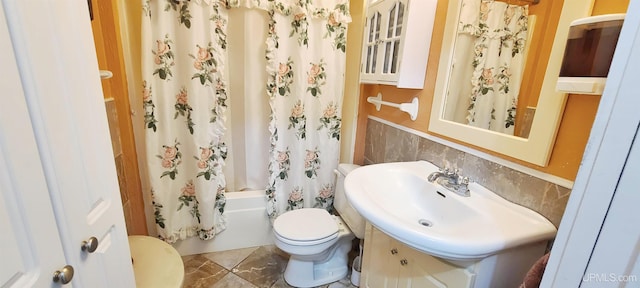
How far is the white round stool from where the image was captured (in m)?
1.05

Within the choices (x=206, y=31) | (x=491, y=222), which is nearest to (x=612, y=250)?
(x=491, y=222)

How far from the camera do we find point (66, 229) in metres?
0.57

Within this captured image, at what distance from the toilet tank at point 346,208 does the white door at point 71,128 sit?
116 cm

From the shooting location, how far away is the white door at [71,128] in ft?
1.60

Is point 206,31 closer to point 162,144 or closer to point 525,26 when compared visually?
point 162,144

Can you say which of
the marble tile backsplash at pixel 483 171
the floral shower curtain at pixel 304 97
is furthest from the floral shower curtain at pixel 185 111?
the marble tile backsplash at pixel 483 171

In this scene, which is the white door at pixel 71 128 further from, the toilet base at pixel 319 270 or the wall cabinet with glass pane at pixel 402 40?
the wall cabinet with glass pane at pixel 402 40

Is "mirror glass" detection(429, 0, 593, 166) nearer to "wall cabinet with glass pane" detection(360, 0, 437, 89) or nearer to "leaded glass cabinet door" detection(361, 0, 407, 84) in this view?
"wall cabinet with glass pane" detection(360, 0, 437, 89)

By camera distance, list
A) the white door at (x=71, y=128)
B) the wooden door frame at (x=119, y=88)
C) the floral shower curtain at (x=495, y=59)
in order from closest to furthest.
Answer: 1. the white door at (x=71, y=128)
2. the floral shower curtain at (x=495, y=59)
3. the wooden door frame at (x=119, y=88)

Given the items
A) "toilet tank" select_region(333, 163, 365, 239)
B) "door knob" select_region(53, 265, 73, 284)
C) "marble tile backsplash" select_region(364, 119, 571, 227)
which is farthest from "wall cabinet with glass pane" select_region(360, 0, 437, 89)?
"door knob" select_region(53, 265, 73, 284)

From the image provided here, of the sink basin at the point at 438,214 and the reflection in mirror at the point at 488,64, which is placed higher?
the reflection in mirror at the point at 488,64

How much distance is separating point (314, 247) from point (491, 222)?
936mm

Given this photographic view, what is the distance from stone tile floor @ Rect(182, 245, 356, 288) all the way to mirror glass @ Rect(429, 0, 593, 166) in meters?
1.26

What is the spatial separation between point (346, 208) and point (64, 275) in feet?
4.55
